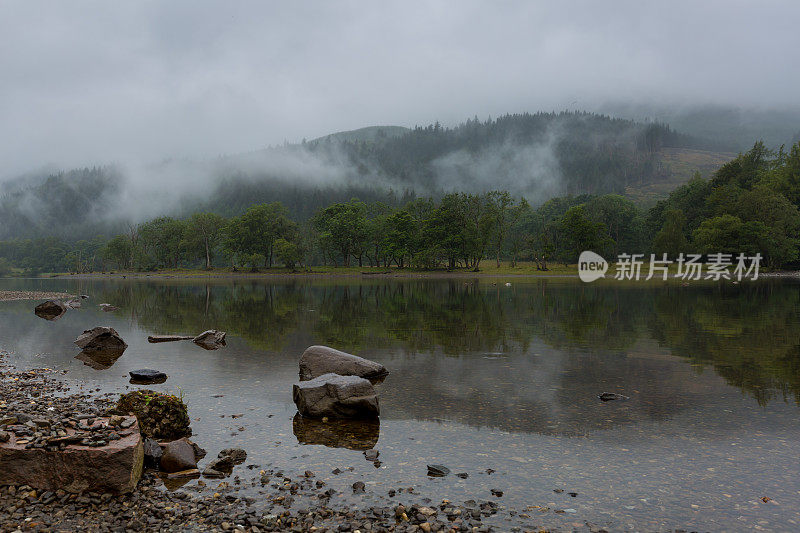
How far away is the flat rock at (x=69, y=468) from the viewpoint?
9.16 m

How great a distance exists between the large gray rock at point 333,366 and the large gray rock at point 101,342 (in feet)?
42.5

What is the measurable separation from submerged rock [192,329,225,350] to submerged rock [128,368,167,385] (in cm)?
652

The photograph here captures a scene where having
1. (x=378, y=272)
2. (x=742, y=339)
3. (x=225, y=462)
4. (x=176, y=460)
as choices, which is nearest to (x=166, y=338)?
(x=176, y=460)

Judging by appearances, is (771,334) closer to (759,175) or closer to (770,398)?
(770,398)

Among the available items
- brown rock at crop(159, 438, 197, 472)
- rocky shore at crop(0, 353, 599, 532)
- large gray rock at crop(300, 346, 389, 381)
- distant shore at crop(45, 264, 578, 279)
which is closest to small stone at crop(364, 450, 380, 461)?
rocky shore at crop(0, 353, 599, 532)

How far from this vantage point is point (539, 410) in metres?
14.5

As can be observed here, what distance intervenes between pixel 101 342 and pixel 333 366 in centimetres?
1554

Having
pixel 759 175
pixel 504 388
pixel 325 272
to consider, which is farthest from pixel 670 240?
pixel 504 388

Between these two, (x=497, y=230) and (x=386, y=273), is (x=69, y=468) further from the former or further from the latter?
(x=497, y=230)

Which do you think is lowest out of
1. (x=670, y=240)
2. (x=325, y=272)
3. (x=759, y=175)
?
(x=325, y=272)

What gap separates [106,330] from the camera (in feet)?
84.3

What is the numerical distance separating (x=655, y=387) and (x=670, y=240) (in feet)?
479

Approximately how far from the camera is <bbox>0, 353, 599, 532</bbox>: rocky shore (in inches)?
317

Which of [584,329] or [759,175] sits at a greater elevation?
[759,175]
